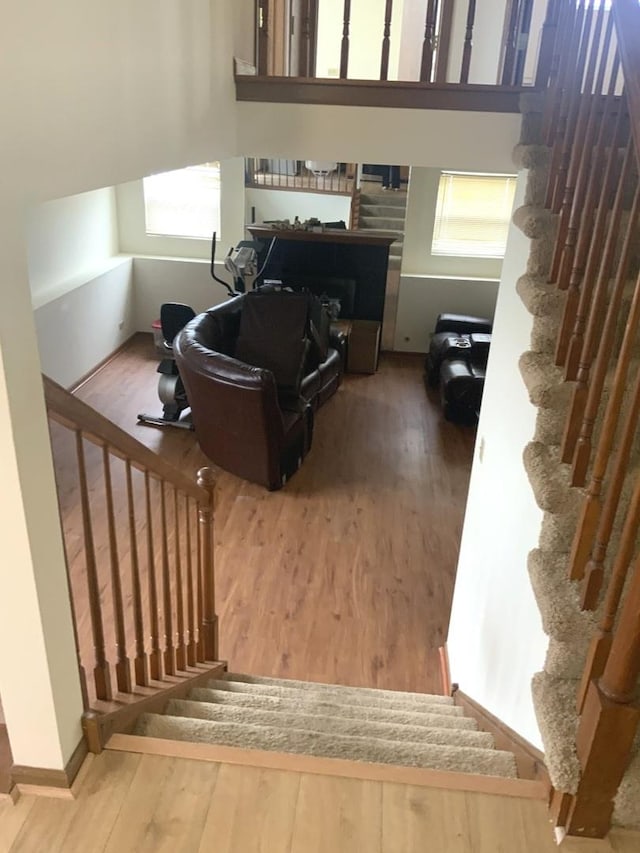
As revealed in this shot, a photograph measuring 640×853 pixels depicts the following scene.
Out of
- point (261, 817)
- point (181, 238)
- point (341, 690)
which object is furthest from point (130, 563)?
point (181, 238)

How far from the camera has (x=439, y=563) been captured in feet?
14.1

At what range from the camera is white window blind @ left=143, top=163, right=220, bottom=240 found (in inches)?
295

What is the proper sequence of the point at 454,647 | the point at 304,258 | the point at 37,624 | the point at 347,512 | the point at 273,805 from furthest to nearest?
the point at 304,258, the point at 347,512, the point at 454,647, the point at 273,805, the point at 37,624

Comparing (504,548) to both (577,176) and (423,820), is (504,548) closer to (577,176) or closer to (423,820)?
(423,820)

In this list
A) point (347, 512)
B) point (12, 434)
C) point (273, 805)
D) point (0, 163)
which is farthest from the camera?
point (347, 512)

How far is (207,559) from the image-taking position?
265cm

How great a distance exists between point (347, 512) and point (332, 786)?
3.05m

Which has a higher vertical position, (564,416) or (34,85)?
(34,85)

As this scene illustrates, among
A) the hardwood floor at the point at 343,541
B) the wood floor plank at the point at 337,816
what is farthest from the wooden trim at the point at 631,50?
the hardwood floor at the point at 343,541

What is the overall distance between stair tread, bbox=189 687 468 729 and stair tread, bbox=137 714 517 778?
1.36 feet

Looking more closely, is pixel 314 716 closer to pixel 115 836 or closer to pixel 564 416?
pixel 115 836

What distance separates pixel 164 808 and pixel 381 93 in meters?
2.71

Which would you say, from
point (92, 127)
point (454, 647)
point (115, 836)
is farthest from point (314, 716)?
point (92, 127)

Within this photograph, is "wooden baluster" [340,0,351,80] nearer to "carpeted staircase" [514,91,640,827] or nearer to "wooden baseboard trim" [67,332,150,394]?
"carpeted staircase" [514,91,640,827]
